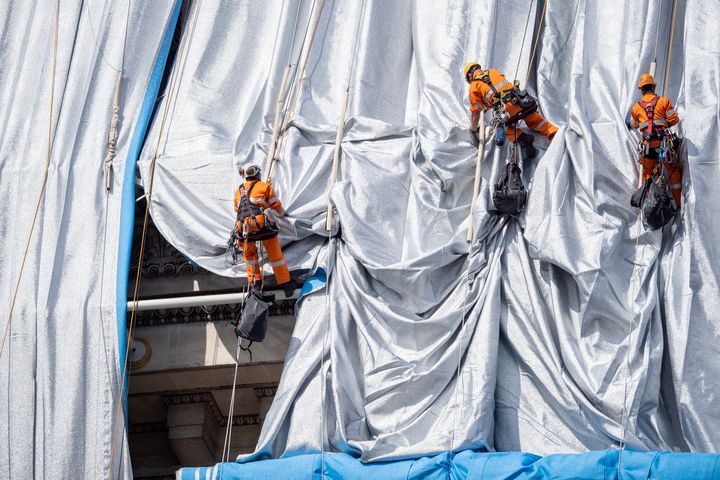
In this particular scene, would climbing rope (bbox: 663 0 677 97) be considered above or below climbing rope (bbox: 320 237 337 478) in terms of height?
above

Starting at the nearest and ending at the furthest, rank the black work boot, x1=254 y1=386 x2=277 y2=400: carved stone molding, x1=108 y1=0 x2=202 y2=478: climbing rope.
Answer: x1=108 y1=0 x2=202 y2=478: climbing rope, the black work boot, x1=254 y1=386 x2=277 y2=400: carved stone molding

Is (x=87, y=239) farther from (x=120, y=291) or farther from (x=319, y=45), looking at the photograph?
(x=319, y=45)

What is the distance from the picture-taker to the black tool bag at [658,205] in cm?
1524

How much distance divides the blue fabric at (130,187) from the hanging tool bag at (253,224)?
1606mm

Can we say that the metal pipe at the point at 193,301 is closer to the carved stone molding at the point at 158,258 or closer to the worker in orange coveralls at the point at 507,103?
the carved stone molding at the point at 158,258

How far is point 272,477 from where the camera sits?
14625mm

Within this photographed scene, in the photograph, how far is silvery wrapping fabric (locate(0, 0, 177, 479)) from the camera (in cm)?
1562

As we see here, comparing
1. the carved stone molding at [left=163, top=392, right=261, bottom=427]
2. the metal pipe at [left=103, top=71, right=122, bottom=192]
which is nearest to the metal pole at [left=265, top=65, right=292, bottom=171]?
the metal pipe at [left=103, top=71, right=122, bottom=192]

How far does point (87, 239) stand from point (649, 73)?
683 cm

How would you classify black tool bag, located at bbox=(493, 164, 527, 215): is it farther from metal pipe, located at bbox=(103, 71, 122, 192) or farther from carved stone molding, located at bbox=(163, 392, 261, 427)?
metal pipe, located at bbox=(103, 71, 122, 192)

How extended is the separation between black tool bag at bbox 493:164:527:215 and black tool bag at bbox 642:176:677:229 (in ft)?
4.37

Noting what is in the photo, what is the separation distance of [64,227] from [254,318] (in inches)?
115

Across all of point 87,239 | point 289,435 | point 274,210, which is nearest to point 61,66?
point 87,239

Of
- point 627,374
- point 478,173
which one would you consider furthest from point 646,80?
point 627,374
